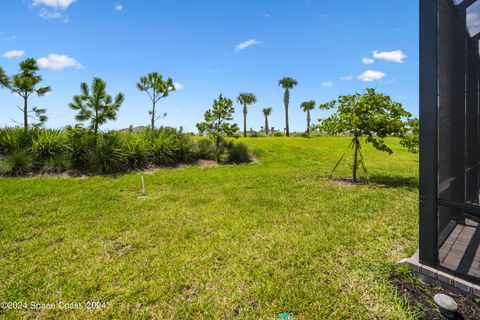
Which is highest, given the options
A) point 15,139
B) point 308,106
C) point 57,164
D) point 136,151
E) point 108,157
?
point 308,106

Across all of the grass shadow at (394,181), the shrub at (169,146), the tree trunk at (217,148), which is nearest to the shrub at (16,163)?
the shrub at (169,146)

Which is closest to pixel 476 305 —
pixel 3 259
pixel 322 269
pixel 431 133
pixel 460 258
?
pixel 460 258

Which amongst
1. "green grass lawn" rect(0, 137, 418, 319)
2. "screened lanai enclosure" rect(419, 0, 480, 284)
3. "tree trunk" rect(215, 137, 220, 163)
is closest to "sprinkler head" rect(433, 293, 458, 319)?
"green grass lawn" rect(0, 137, 418, 319)

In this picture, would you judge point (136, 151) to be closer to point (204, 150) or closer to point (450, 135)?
point (204, 150)

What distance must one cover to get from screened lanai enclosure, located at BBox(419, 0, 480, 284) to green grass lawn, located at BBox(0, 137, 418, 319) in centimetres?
53

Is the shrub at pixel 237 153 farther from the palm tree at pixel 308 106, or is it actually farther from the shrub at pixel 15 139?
the palm tree at pixel 308 106

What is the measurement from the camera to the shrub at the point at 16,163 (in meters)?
6.89

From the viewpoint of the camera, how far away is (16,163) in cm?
702

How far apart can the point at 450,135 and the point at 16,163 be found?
10.3 meters

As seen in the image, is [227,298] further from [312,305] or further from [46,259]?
[46,259]

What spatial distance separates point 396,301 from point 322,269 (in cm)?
71

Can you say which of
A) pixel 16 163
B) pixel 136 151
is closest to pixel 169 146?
pixel 136 151

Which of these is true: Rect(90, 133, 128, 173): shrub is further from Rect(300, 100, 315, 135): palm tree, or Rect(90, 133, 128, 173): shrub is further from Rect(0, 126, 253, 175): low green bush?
Rect(300, 100, 315, 135): palm tree

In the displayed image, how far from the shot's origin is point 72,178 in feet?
23.3
